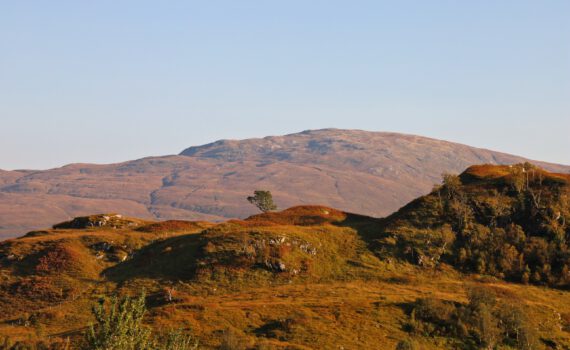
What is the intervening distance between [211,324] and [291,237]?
35471 mm

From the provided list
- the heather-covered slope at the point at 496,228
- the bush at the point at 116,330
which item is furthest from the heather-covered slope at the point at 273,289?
the bush at the point at 116,330

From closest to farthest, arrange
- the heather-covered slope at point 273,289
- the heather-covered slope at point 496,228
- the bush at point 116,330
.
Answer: the bush at point 116,330 < the heather-covered slope at point 273,289 < the heather-covered slope at point 496,228

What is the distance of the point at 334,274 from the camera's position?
99500 millimetres

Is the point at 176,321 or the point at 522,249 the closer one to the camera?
the point at 176,321

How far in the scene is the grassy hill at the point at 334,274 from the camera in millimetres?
74000

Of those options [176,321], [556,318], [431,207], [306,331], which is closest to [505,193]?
[431,207]

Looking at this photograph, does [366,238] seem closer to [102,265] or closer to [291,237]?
[291,237]

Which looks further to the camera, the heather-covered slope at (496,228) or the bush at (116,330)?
the heather-covered slope at (496,228)

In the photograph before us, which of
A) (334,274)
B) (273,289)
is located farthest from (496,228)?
(273,289)

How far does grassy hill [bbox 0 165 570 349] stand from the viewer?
2913 inches

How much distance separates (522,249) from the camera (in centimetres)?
10375

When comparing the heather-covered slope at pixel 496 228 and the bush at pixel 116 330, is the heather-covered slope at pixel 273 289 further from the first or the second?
the bush at pixel 116 330

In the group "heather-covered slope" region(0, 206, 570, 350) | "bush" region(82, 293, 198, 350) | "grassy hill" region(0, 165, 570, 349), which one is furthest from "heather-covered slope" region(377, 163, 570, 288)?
"bush" region(82, 293, 198, 350)

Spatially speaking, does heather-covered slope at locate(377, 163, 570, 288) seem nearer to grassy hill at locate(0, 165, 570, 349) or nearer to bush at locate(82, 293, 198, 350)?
grassy hill at locate(0, 165, 570, 349)
